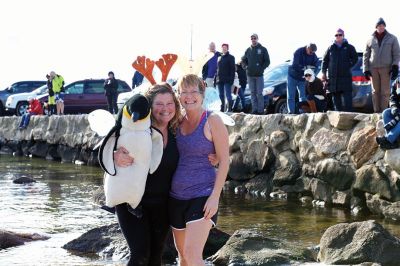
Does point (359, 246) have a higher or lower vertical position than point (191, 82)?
lower

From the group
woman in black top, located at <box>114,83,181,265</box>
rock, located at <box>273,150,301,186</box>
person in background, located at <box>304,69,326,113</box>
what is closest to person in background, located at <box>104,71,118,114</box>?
person in background, located at <box>304,69,326,113</box>

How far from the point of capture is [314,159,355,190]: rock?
10864mm

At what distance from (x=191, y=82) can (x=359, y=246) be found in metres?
2.79

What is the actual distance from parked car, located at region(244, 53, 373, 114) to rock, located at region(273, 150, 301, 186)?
1931mm

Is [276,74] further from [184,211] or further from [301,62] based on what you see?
[184,211]

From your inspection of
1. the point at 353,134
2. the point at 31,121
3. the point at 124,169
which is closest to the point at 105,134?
the point at 124,169

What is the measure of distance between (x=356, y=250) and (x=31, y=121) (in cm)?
1912

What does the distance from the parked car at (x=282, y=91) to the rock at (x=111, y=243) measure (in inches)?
253

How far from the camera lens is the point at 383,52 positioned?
11711 mm

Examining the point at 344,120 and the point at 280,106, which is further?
the point at 280,106

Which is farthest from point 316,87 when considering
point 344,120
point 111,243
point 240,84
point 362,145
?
point 111,243

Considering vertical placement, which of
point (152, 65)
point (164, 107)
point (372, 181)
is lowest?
point (372, 181)

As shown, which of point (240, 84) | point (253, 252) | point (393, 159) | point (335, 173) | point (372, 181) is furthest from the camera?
point (240, 84)

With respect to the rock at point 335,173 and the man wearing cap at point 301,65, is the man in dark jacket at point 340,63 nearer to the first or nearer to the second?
the man wearing cap at point 301,65
